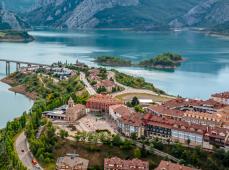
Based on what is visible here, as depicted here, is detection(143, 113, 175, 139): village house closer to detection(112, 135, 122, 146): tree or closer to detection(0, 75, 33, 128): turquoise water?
detection(112, 135, 122, 146): tree

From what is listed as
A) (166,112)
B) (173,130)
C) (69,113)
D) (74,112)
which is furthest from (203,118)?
(69,113)

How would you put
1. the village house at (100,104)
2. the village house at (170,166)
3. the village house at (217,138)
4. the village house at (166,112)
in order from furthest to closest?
the village house at (100,104) < the village house at (166,112) < the village house at (217,138) < the village house at (170,166)

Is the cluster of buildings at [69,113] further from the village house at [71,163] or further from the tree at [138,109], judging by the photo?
the village house at [71,163]

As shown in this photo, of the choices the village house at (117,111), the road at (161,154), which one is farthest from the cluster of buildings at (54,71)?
the road at (161,154)

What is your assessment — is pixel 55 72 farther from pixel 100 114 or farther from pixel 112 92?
pixel 100 114

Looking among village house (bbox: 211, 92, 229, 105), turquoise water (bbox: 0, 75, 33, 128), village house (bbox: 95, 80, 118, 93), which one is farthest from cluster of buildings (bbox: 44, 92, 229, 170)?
village house (bbox: 95, 80, 118, 93)

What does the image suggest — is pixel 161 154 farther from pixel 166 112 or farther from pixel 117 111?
pixel 117 111
